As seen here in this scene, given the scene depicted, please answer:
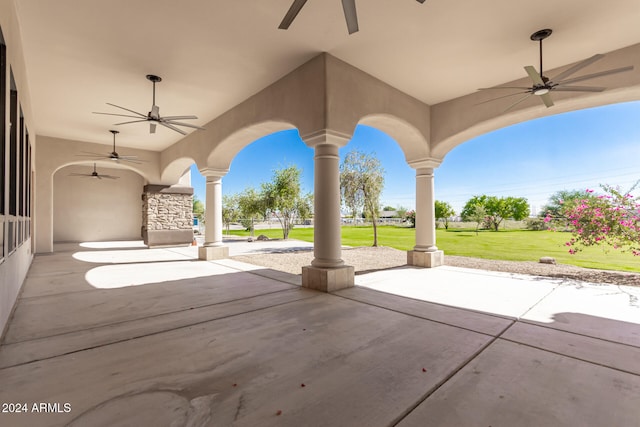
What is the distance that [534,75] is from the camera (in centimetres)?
387

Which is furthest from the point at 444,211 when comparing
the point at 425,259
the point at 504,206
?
the point at 425,259

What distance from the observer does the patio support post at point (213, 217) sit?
8.02 metres

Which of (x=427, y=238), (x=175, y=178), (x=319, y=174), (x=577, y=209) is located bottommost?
(x=427, y=238)

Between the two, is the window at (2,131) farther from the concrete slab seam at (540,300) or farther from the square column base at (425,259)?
the square column base at (425,259)

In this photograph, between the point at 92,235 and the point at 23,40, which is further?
the point at 92,235

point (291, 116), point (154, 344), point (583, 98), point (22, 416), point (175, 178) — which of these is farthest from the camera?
point (175, 178)

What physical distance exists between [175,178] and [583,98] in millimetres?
12404

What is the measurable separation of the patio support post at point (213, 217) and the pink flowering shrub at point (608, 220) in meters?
8.57

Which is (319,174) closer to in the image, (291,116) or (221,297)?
(291,116)

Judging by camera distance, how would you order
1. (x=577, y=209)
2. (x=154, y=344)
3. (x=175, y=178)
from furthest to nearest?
1. (x=175, y=178)
2. (x=577, y=209)
3. (x=154, y=344)

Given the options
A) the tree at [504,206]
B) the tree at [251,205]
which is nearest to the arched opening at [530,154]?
the tree at [504,206]

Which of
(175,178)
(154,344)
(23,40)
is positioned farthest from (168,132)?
(154,344)

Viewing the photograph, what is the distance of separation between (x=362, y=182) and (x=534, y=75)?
967 cm

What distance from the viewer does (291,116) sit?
16.8 ft
